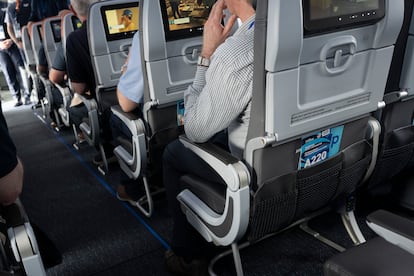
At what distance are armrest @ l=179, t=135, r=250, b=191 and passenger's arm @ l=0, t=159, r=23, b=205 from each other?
63cm

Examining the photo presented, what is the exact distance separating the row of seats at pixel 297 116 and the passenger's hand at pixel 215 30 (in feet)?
1.10

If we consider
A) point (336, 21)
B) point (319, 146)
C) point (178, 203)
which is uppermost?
point (336, 21)

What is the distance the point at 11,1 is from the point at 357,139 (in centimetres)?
645

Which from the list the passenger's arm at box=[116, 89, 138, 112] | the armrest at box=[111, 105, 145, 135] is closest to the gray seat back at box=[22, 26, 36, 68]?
the passenger's arm at box=[116, 89, 138, 112]

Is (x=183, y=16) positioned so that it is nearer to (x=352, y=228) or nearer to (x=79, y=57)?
(x=79, y=57)

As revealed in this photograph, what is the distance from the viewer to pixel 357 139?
1443 millimetres

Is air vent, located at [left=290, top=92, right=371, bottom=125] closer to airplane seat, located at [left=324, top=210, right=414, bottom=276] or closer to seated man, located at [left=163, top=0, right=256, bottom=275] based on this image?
seated man, located at [left=163, top=0, right=256, bottom=275]

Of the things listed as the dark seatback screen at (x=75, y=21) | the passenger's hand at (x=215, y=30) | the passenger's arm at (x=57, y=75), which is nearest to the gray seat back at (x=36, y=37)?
the passenger's arm at (x=57, y=75)

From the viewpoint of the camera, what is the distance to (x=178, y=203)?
170 centimetres

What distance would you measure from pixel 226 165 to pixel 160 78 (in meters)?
0.71

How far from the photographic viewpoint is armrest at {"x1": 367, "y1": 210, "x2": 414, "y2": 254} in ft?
2.79

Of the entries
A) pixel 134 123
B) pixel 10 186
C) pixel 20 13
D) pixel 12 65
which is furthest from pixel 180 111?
pixel 20 13

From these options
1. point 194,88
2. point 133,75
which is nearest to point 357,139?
point 194,88

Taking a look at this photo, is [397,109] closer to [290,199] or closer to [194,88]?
[290,199]
